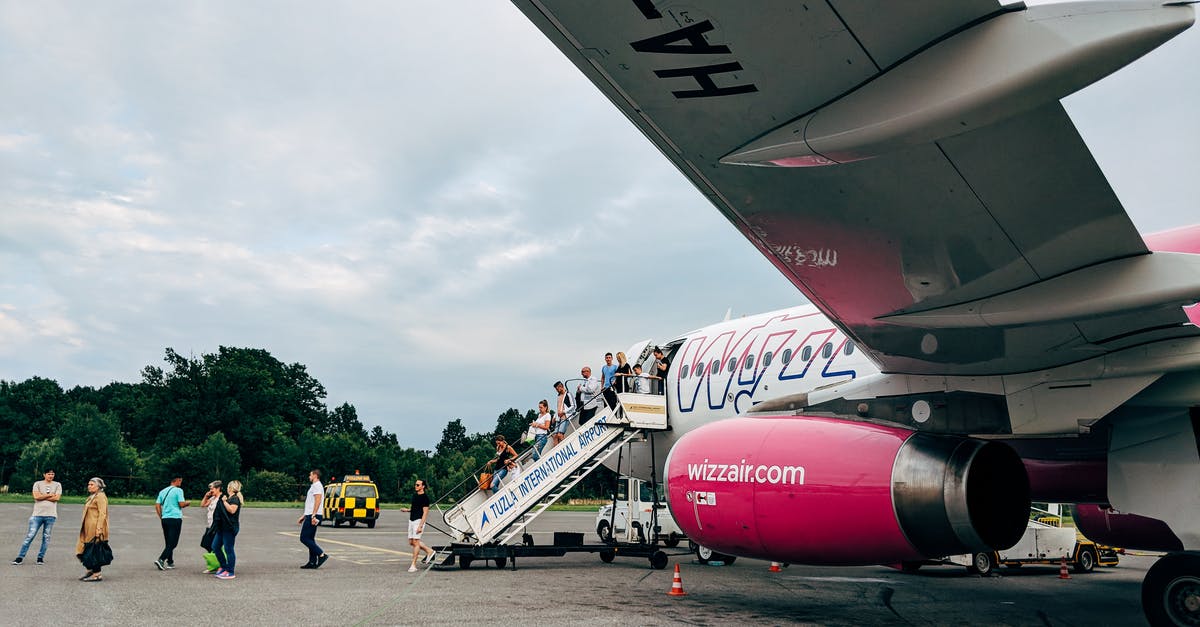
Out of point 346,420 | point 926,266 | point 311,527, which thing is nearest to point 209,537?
point 311,527

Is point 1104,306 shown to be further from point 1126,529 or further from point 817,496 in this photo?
point 1126,529

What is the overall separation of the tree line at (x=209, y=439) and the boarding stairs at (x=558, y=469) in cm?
3793

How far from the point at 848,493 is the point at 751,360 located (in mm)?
5002

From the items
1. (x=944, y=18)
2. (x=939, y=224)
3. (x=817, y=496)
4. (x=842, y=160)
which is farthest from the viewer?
(x=817, y=496)

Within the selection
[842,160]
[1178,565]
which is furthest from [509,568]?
[842,160]

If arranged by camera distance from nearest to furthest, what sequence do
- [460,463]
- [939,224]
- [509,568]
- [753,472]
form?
[939,224]
[753,472]
[509,568]
[460,463]

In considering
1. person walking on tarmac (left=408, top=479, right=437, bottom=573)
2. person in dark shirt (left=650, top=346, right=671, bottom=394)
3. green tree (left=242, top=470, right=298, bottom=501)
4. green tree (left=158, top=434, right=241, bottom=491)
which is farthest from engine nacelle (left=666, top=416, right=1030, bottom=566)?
green tree (left=242, top=470, right=298, bottom=501)

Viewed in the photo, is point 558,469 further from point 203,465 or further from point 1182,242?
point 203,465

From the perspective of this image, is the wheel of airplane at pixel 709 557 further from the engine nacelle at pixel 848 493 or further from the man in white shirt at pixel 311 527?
the engine nacelle at pixel 848 493

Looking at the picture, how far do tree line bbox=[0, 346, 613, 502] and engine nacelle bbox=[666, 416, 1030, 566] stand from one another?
44.9 m

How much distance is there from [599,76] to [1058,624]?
8754 mm

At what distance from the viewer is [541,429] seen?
55.1 feet

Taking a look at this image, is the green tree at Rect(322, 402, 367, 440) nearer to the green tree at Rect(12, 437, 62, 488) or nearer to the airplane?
the green tree at Rect(12, 437, 62, 488)

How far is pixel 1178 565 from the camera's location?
801 cm
